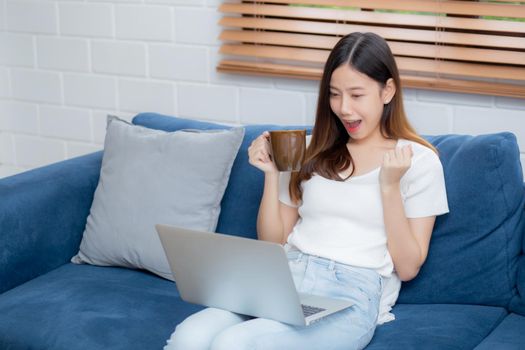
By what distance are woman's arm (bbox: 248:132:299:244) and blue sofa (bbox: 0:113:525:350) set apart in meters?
0.27

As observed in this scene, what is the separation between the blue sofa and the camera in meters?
2.09

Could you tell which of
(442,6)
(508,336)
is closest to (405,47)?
(442,6)

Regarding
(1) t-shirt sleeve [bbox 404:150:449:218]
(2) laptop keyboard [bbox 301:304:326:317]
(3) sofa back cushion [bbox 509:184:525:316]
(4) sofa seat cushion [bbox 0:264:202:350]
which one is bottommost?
(4) sofa seat cushion [bbox 0:264:202:350]

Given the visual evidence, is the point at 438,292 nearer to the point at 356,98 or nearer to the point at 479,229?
the point at 479,229

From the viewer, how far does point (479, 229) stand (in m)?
2.20

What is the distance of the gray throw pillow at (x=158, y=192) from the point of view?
247 cm

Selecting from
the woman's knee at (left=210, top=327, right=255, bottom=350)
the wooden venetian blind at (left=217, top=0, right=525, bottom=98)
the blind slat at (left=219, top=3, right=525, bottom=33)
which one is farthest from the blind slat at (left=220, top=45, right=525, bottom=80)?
the woman's knee at (left=210, top=327, right=255, bottom=350)

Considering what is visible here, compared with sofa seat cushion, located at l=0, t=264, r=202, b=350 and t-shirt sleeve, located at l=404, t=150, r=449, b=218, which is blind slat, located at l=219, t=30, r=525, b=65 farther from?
sofa seat cushion, located at l=0, t=264, r=202, b=350

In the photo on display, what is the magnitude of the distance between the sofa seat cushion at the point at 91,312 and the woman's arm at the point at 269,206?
27cm

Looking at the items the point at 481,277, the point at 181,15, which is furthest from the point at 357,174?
the point at 181,15

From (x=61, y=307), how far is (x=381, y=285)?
0.80m

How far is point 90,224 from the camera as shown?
2605mm

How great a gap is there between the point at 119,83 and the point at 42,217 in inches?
29.9

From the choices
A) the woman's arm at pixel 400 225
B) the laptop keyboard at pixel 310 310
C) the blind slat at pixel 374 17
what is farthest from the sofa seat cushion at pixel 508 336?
the blind slat at pixel 374 17
